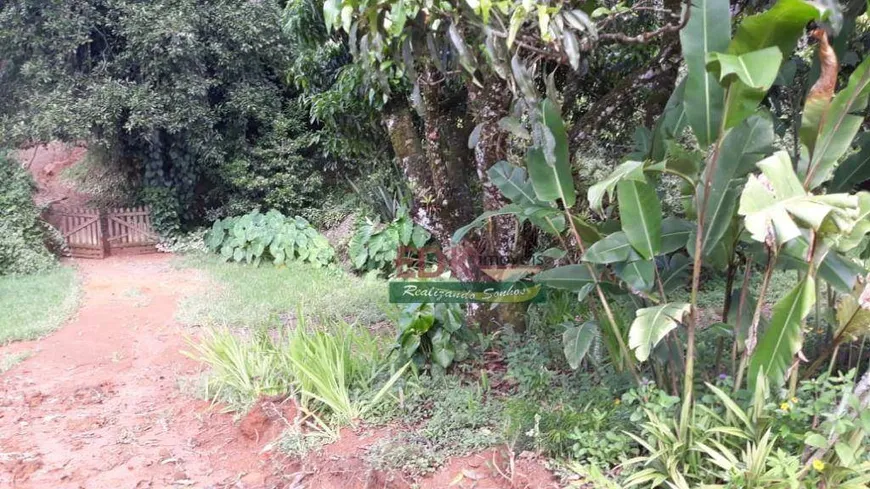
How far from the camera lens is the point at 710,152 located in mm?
2744

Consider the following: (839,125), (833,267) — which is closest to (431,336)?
(833,267)

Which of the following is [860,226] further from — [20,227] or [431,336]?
[20,227]

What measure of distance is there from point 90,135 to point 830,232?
33.1 feet

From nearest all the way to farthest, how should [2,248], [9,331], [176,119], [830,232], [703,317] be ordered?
[830,232] < [703,317] < [9,331] < [2,248] < [176,119]

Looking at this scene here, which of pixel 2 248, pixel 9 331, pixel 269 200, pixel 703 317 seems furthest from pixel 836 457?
pixel 2 248

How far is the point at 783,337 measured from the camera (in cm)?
243

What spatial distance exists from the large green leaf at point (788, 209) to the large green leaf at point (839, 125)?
39 cm

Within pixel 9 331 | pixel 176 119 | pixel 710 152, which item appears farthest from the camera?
pixel 176 119

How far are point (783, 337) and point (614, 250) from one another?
779 mm

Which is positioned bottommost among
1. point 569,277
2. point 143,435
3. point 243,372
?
point 143,435

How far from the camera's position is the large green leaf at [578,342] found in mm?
2910

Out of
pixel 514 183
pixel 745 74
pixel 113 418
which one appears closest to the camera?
pixel 745 74

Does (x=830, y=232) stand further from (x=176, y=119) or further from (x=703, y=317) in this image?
(x=176, y=119)

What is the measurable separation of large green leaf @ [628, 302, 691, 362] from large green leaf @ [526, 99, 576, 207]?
73cm
